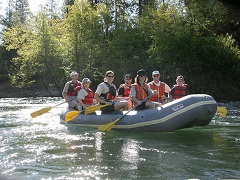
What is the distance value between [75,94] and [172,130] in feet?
10.7

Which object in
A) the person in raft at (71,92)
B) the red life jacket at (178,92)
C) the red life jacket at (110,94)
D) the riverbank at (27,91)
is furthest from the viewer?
the riverbank at (27,91)

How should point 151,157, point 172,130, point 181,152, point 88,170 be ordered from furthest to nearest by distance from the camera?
1. point 172,130
2. point 181,152
3. point 151,157
4. point 88,170

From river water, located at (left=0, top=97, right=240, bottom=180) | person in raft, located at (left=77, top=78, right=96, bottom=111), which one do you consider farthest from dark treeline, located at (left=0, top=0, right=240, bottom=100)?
river water, located at (left=0, top=97, right=240, bottom=180)

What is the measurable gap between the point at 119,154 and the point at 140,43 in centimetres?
1633

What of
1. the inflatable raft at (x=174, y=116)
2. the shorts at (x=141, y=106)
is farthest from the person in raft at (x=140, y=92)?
the inflatable raft at (x=174, y=116)

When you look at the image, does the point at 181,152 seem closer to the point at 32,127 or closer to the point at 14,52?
the point at 32,127

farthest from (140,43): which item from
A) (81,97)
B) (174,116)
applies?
(174,116)

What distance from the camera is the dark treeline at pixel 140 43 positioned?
18062 millimetres

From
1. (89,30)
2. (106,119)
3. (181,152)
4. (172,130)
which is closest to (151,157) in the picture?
(181,152)

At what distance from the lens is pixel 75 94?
9125 mm

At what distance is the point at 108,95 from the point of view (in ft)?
24.8

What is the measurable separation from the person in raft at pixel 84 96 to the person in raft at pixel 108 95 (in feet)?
2.36

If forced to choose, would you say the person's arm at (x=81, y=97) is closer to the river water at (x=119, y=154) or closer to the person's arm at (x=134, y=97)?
the river water at (x=119, y=154)

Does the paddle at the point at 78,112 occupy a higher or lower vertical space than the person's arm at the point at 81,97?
lower
